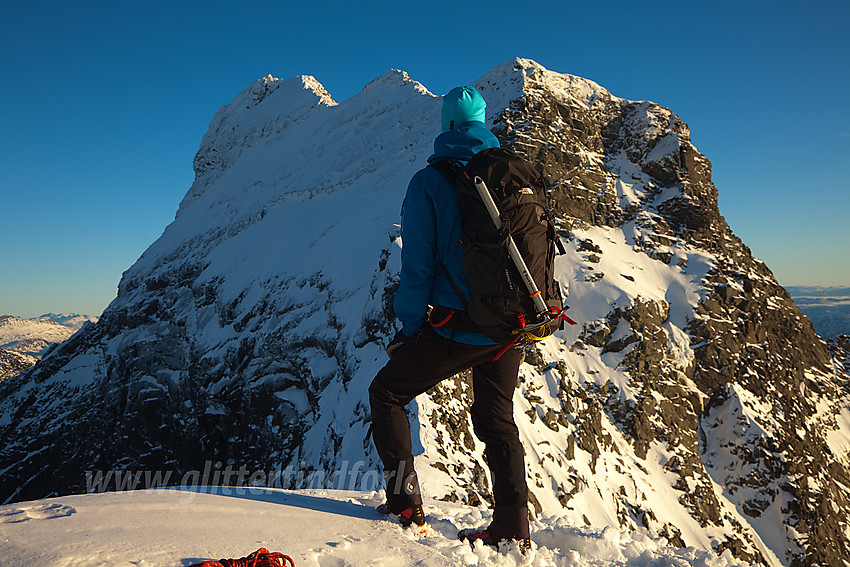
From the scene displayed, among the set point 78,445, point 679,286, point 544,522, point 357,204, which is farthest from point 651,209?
point 78,445

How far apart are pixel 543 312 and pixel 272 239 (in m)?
32.6

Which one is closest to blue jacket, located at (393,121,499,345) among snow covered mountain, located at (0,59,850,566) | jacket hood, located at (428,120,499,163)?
jacket hood, located at (428,120,499,163)

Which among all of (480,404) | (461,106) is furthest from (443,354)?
(461,106)

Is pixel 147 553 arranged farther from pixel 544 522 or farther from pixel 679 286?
pixel 679 286

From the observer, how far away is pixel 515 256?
9.44 feet

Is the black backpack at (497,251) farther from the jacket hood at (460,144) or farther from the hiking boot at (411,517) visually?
the hiking boot at (411,517)

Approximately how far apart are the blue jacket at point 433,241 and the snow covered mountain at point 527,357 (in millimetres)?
11648

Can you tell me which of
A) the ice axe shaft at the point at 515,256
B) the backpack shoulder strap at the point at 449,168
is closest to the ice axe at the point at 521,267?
the ice axe shaft at the point at 515,256

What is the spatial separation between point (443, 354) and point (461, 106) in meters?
1.69

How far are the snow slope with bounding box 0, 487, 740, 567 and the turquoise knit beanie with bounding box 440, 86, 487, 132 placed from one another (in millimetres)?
2799

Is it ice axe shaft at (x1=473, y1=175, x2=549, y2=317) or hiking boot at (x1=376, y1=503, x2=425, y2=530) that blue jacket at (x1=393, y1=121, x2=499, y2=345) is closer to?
ice axe shaft at (x1=473, y1=175, x2=549, y2=317)

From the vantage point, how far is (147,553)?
2320 millimetres

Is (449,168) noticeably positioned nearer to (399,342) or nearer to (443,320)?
(443,320)

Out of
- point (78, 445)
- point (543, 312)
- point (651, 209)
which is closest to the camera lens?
point (543, 312)
